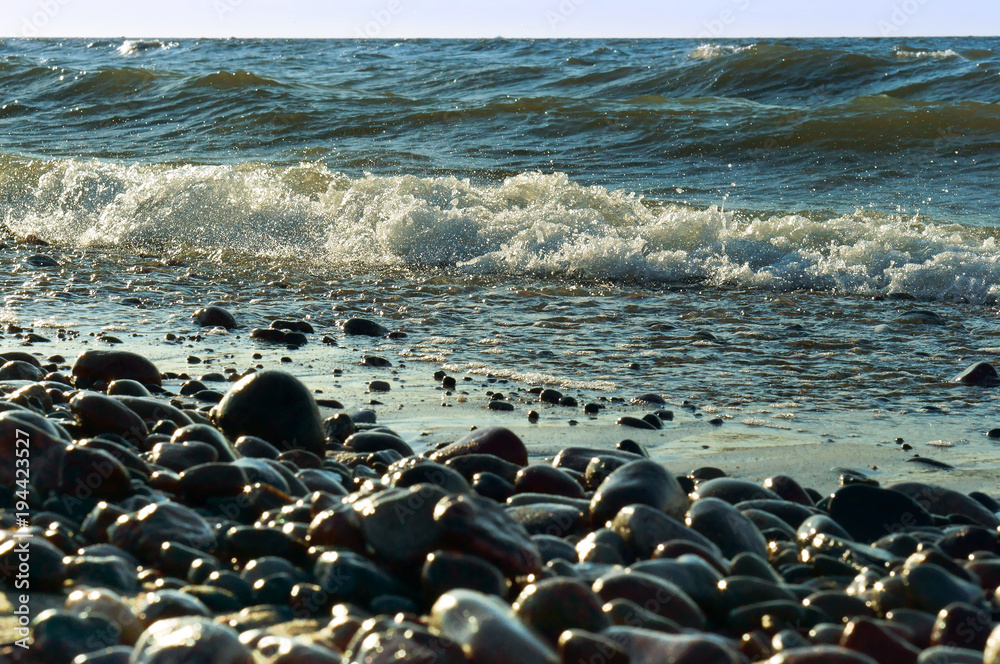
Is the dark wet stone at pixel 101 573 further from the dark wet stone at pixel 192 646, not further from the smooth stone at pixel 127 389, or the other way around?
the smooth stone at pixel 127 389

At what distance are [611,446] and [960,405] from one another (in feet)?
5.33

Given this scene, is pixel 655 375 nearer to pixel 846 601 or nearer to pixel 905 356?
pixel 905 356

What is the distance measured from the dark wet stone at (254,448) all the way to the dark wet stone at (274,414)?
11cm

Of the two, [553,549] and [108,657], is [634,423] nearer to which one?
[553,549]

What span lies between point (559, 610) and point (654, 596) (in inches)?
10.1

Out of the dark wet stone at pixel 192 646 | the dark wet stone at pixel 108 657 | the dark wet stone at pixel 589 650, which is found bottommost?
the dark wet stone at pixel 589 650

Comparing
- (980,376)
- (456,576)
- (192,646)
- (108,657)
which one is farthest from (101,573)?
(980,376)

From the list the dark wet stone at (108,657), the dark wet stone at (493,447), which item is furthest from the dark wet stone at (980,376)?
the dark wet stone at (108,657)

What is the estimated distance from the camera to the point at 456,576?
1939 millimetres

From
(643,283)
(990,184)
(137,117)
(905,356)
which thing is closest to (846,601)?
(905,356)

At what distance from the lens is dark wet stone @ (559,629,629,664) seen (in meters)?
1.63

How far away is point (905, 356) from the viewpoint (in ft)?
15.6

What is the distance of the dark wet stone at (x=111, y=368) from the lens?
3924 millimetres

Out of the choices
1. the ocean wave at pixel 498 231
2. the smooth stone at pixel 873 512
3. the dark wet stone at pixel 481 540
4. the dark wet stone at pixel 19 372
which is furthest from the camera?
the ocean wave at pixel 498 231
